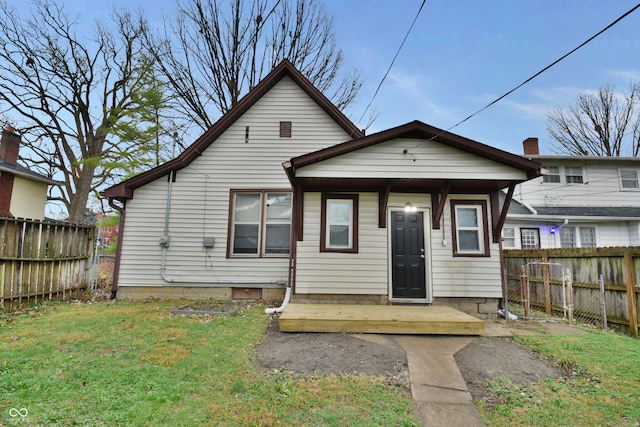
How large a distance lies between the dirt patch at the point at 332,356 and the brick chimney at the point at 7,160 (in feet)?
49.1

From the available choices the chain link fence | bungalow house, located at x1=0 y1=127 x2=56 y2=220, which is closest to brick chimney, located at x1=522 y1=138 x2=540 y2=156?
the chain link fence

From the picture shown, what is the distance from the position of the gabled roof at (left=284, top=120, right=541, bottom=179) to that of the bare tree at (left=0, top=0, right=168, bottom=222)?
40.5ft

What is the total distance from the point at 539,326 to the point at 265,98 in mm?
8446

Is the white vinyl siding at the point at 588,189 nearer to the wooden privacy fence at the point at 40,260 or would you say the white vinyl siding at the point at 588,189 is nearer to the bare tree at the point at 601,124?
the bare tree at the point at 601,124

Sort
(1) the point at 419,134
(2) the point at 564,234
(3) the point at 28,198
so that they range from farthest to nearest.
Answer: (3) the point at 28,198, (2) the point at 564,234, (1) the point at 419,134

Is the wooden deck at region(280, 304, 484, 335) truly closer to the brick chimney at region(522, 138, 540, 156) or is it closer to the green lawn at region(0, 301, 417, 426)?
the green lawn at region(0, 301, 417, 426)

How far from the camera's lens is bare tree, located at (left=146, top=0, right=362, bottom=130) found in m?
13.3

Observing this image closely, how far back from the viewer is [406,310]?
563cm

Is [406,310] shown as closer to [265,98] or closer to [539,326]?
[539,326]

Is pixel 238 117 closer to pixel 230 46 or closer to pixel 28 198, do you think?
pixel 230 46

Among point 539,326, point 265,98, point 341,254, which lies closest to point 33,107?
point 265,98

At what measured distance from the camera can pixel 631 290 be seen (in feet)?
17.4

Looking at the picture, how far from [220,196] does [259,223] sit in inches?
51.1

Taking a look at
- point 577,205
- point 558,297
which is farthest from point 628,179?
point 558,297
